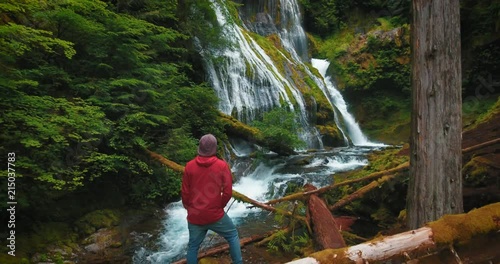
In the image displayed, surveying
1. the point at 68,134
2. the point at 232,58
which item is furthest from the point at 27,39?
the point at 232,58

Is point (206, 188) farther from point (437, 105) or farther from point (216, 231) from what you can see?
point (437, 105)

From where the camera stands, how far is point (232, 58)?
1491cm

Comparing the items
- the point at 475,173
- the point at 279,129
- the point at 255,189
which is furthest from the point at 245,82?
the point at 475,173

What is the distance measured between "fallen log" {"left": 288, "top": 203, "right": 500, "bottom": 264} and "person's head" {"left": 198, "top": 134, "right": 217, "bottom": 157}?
137 cm

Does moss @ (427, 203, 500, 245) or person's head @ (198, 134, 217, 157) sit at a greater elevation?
person's head @ (198, 134, 217, 157)

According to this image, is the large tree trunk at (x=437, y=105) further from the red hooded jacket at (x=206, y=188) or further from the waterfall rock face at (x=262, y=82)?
the waterfall rock face at (x=262, y=82)

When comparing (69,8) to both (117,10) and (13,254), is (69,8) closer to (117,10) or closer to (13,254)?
(117,10)

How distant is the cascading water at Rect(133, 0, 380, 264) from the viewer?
7.34 m

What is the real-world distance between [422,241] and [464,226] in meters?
0.59

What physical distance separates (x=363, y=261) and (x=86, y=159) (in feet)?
16.7

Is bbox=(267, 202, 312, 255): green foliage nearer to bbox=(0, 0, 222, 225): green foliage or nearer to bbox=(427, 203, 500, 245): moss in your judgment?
bbox=(427, 203, 500, 245): moss

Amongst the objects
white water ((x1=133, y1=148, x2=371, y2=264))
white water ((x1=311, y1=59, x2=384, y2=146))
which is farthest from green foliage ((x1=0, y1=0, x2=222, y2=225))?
white water ((x1=311, y1=59, x2=384, y2=146))

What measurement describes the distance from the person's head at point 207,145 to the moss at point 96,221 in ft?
14.4

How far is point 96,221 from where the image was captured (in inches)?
→ 268
